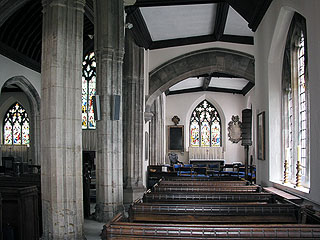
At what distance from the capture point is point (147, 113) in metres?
11.8

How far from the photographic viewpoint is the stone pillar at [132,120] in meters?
10.7

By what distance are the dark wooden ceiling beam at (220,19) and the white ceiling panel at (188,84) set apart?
5.87 metres

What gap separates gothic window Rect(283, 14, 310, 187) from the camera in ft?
19.6

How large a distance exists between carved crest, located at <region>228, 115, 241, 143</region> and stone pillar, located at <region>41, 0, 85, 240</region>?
1655 cm

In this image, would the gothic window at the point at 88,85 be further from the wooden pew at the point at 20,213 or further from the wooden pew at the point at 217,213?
the wooden pew at the point at 217,213

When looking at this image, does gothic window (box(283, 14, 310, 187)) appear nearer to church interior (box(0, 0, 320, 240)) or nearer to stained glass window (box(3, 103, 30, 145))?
church interior (box(0, 0, 320, 240))

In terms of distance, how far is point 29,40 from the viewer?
13234mm

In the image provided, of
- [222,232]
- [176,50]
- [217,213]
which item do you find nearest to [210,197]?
[217,213]

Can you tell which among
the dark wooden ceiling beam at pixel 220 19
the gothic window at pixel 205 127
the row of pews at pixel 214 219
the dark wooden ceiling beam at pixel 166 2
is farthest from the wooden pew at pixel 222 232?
the gothic window at pixel 205 127

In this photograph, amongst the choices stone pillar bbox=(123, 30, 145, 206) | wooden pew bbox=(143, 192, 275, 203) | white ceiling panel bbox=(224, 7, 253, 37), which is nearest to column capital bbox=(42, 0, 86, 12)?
wooden pew bbox=(143, 192, 275, 203)

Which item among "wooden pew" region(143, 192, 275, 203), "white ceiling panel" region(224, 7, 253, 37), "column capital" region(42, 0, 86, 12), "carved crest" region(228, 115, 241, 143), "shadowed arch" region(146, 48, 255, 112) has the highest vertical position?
"white ceiling panel" region(224, 7, 253, 37)

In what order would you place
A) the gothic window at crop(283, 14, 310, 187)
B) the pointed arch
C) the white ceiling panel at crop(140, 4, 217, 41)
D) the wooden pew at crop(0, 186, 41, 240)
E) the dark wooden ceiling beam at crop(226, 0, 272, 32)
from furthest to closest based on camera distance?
the pointed arch
the white ceiling panel at crop(140, 4, 217, 41)
the dark wooden ceiling beam at crop(226, 0, 272, 32)
the gothic window at crop(283, 14, 310, 187)
the wooden pew at crop(0, 186, 41, 240)

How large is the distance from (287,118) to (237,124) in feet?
46.1

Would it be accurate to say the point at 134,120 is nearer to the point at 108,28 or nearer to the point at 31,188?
the point at 108,28
